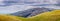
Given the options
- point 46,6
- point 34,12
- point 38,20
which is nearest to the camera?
point 38,20

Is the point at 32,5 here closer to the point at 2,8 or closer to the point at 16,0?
the point at 16,0

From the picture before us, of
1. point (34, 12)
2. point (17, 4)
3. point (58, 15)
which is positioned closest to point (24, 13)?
point (34, 12)

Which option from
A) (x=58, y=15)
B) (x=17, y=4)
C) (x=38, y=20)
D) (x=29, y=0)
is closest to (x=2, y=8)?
(x=17, y=4)

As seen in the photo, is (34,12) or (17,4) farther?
(17,4)

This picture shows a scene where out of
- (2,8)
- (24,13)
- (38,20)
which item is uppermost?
(2,8)

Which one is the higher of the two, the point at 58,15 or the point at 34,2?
the point at 34,2

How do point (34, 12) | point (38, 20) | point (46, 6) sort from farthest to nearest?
point (46, 6)
point (34, 12)
point (38, 20)

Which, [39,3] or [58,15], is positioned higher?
[39,3]

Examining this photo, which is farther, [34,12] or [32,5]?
[32,5]

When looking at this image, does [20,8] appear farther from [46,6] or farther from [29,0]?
[46,6]
